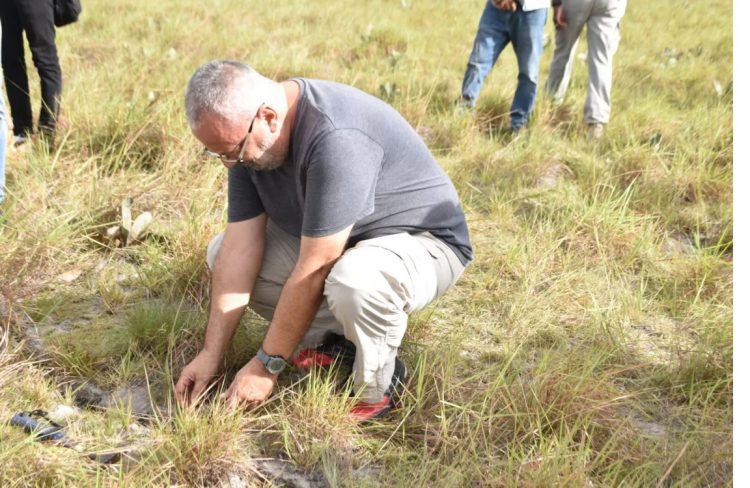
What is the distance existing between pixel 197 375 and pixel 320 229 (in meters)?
0.65

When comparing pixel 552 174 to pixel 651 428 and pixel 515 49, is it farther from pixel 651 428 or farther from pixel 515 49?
pixel 651 428

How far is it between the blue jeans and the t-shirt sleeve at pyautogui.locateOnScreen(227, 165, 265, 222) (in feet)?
8.44

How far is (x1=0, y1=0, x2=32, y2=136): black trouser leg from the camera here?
12.2 ft

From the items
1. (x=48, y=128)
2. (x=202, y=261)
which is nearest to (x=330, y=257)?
(x=202, y=261)

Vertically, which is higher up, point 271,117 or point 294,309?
point 271,117

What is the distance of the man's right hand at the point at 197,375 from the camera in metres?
2.28

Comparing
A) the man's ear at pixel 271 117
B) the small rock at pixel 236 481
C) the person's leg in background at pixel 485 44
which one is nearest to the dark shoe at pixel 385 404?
the small rock at pixel 236 481

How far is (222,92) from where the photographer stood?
1.98 m

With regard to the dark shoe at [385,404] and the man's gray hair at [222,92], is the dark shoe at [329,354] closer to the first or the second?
the dark shoe at [385,404]

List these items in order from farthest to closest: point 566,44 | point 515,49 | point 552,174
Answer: point 566,44
point 515,49
point 552,174

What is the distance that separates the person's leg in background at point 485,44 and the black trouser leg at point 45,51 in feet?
7.90

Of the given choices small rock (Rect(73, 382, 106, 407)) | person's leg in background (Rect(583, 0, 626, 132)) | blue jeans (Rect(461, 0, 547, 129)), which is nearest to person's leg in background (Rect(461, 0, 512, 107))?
blue jeans (Rect(461, 0, 547, 129))

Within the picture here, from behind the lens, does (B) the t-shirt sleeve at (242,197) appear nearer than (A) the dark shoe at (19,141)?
Yes

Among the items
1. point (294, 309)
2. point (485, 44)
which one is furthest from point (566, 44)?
point (294, 309)
